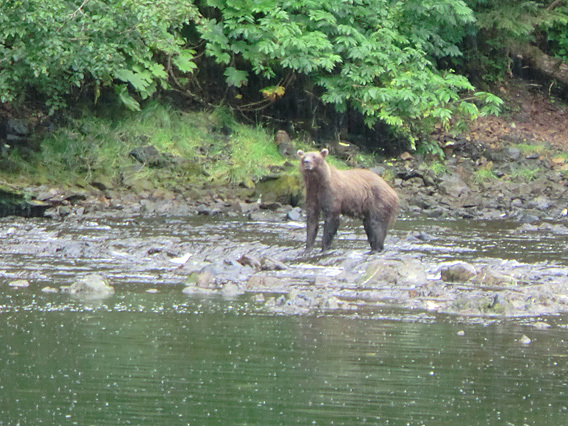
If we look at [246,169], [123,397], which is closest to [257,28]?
[246,169]

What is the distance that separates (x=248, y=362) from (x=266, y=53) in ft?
41.1

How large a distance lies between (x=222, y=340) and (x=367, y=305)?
2.12 meters

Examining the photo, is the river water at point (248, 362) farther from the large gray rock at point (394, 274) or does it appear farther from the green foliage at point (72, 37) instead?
the green foliage at point (72, 37)

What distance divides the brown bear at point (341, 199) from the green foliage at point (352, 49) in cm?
601

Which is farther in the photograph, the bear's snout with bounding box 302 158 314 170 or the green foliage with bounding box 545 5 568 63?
the green foliage with bounding box 545 5 568 63

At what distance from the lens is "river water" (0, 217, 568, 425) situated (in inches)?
223

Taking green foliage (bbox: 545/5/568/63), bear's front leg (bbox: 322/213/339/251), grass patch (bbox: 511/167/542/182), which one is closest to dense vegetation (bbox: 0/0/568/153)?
green foliage (bbox: 545/5/568/63)

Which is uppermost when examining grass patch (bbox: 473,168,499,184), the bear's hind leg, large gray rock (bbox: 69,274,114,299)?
large gray rock (bbox: 69,274,114,299)

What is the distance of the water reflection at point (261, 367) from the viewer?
5.65 m

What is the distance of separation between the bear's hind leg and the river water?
3291 millimetres

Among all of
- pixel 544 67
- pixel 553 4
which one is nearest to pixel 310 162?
pixel 553 4

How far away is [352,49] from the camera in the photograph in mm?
19516

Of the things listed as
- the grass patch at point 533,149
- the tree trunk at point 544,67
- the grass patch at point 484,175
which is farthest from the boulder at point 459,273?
the tree trunk at point 544,67

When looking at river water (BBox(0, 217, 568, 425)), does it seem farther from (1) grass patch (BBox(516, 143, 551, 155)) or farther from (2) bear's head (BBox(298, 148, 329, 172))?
(1) grass patch (BBox(516, 143, 551, 155))
